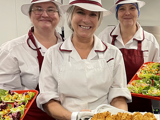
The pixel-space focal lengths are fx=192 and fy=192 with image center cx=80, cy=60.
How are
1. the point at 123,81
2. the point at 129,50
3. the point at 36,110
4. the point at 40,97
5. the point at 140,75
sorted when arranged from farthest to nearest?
the point at 129,50 < the point at 140,75 < the point at 36,110 < the point at 123,81 < the point at 40,97

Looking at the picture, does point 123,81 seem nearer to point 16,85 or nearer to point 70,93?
point 70,93

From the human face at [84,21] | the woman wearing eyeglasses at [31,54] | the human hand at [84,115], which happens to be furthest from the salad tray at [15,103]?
the human face at [84,21]

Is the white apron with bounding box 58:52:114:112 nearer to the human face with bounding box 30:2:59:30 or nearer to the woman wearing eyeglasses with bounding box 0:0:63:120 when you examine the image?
the woman wearing eyeglasses with bounding box 0:0:63:120

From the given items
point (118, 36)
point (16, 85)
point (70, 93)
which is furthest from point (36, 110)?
point (118, 36)

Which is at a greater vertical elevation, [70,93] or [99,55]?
[99,55]

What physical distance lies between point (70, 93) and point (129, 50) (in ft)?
3.50

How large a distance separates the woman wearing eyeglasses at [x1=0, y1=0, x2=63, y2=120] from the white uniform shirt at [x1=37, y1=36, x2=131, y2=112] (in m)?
0.39

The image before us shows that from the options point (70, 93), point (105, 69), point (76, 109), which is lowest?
point (76, 109)

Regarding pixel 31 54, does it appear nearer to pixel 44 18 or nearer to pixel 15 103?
pixel 44 18

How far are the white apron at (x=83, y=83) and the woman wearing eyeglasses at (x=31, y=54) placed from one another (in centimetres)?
49

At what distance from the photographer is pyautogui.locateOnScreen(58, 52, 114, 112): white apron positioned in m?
1.50

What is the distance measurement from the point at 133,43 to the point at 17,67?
1.35 m

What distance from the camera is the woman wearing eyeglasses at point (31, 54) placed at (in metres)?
1.89

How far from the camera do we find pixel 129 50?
226cm
